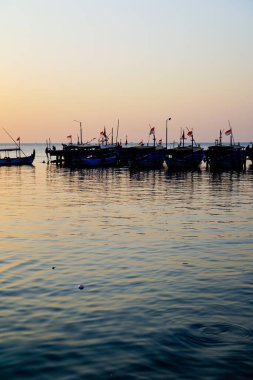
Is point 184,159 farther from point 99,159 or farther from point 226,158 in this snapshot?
point 99,159

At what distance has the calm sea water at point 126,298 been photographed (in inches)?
427

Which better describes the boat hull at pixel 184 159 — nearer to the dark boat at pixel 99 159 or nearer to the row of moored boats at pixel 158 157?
the row of moored boats at pixel 158 157

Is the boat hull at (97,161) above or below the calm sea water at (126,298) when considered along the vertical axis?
above

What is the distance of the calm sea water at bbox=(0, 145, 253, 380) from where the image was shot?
10852 millimetres

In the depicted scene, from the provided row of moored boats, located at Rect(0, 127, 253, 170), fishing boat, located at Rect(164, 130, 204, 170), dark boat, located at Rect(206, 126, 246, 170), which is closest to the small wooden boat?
row of moored boats, located at Rect(0, 127, 253, 170)

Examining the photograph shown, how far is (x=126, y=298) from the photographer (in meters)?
15.4

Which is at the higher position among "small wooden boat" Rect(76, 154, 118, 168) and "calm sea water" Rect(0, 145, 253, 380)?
"small wooden boat" Rect(76, 154, 118, 168)

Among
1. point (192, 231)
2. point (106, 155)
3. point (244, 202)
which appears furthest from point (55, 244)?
point (106, 155)

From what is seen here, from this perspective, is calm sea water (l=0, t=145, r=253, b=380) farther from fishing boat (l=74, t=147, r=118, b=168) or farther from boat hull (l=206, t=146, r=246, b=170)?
fishing boat (l=74, t=147, r=118, b=168)

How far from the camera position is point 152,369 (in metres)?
10.5

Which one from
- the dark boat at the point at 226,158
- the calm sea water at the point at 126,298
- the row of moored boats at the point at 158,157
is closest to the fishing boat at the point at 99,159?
the row of moored boats at the point at 158,157

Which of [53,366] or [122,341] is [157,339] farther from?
[53,366]

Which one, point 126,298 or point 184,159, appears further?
point 184,159

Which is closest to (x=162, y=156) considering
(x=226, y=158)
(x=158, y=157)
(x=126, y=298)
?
(x=158, y=157)
